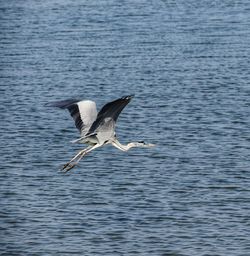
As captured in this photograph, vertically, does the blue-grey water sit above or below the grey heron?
below

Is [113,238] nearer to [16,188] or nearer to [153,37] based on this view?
[16,188]

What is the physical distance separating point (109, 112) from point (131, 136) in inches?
507

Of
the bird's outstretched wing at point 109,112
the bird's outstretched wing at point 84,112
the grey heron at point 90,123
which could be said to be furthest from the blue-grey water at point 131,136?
the bird's outstretched wing at point 109,112

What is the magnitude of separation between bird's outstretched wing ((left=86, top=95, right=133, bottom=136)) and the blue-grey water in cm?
466

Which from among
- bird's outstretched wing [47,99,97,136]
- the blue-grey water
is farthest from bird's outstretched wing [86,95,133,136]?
the blue-grey water

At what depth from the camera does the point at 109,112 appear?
65.1 feet

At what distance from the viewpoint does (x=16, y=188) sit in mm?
28422

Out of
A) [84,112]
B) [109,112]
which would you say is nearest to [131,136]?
[84,112]

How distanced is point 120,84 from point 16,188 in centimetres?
1187

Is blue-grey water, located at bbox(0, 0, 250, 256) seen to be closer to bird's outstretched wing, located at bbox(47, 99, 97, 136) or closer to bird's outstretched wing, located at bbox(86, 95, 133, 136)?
bird's outstretched wing, located at bbox(47, 99, 97, 136)

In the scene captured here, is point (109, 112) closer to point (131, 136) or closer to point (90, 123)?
point (90, 123)

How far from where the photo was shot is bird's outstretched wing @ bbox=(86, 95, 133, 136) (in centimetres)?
1906

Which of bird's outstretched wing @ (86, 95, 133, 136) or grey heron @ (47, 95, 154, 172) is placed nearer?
bird's outstretched wing @ (86, 95, 133, 136)

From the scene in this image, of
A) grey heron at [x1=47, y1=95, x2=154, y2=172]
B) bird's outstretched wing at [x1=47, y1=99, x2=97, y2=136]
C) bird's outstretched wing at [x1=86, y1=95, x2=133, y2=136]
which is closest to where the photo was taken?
bird's outstretched wing at [x1=86, y1=95, x2=133, y2=136]
